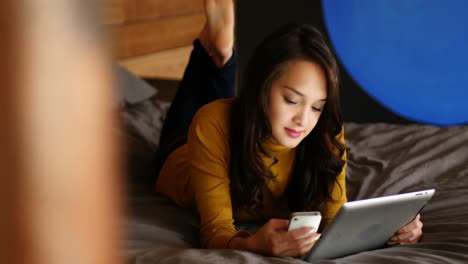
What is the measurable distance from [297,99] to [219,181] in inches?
9.1

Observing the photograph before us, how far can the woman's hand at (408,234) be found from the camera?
149cm

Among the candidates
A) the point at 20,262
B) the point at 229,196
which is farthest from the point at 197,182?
the point at 20,262

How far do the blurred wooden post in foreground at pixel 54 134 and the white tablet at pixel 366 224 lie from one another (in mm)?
1049

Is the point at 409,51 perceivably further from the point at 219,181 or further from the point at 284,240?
the point at 284,240

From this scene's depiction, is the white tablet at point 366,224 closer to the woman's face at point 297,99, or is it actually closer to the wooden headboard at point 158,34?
the woman's face at point 297,99

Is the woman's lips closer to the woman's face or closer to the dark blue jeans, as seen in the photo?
the woman's face

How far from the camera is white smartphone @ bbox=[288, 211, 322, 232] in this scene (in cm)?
130

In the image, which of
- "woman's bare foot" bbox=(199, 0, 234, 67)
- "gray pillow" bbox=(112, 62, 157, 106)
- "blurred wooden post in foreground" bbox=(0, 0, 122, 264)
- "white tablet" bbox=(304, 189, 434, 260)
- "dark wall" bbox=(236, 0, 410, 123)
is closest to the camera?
"blurred wooden post in foreground" bbox=(0, 0, 122, 264)

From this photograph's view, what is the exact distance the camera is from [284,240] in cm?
134

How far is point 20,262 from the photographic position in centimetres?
23

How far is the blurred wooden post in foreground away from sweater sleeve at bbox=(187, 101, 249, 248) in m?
1.23

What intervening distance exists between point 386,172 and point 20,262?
1755mm

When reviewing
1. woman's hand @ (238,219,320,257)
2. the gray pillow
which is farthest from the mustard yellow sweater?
the gray pillow

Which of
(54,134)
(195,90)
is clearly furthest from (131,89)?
(54,134)
